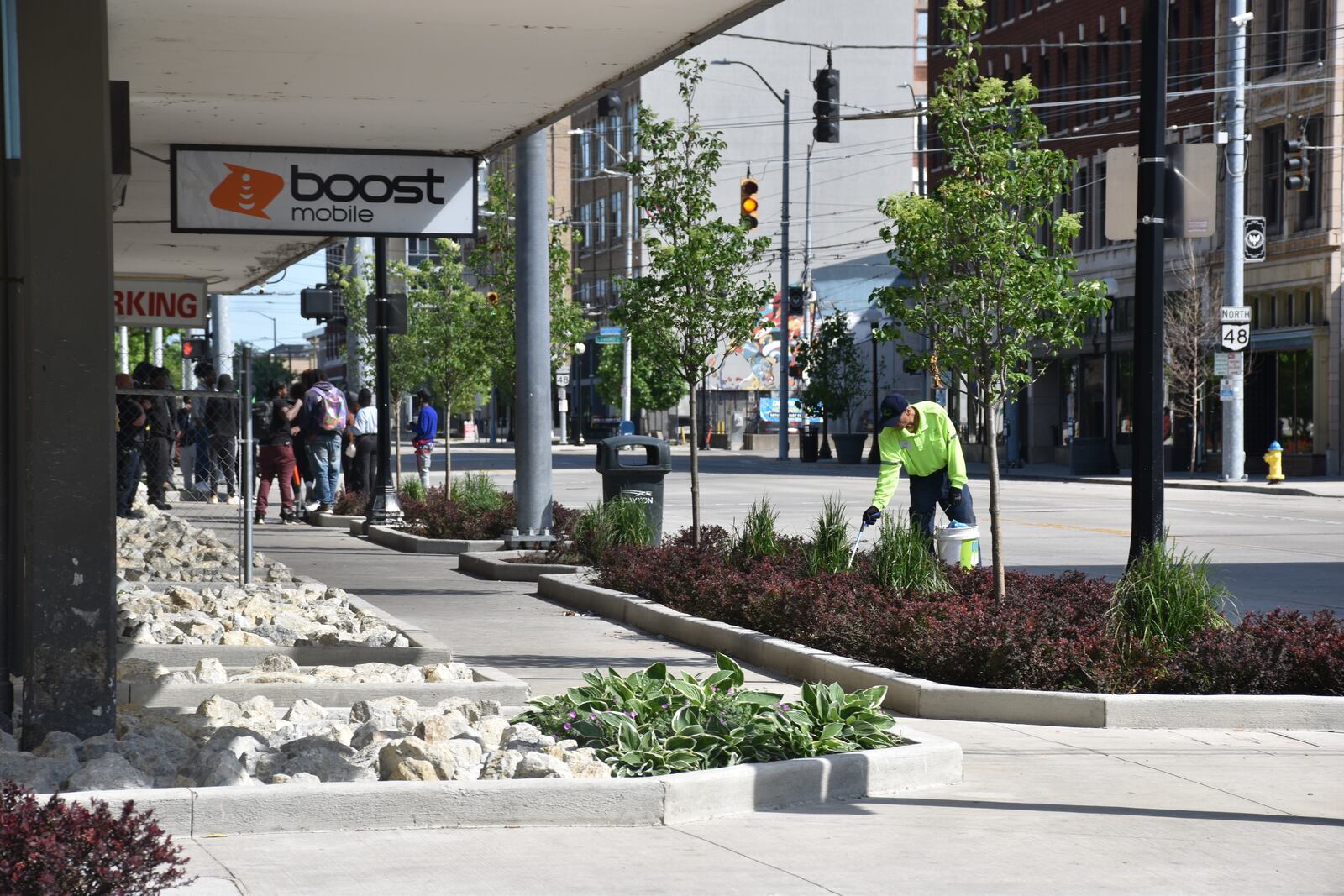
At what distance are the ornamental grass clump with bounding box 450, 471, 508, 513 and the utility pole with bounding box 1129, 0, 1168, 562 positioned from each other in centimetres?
A: 1164

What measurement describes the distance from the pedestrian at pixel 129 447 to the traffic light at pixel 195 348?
16.6 meters

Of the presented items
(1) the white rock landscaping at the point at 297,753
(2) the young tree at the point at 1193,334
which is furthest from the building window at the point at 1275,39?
(1) the white rock landscaping at the point at 297,753

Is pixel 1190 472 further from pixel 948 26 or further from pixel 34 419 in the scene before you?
pixel 34 419

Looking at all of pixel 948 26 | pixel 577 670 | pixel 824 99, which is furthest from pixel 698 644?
pixel 824 99

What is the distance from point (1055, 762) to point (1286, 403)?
1526 inches

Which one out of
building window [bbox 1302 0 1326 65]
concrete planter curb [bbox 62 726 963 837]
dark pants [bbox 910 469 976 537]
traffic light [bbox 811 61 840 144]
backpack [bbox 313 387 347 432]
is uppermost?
building window [bbox 1302 0 1326 65]

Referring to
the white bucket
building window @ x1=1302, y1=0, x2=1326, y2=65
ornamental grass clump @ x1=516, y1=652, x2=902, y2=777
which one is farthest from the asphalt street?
building window @ x1=1302, y1=0, x2=1326, y2=65

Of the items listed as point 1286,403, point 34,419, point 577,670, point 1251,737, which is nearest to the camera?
point 34,419

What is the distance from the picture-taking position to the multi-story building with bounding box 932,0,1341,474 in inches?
1690

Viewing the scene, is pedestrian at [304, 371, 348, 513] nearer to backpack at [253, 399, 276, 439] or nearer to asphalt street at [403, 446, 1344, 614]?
backpack at [253, 399, 276, 439]

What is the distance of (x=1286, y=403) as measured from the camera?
146ft

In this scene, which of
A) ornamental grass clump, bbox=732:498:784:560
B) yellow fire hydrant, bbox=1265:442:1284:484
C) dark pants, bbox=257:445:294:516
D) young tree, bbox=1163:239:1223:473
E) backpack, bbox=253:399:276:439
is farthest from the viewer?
young tree, bbox=1163:239:1223:473

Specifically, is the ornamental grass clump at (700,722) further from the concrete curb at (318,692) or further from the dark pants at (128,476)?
the dark pants at (128,476)

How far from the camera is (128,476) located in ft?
70.8
